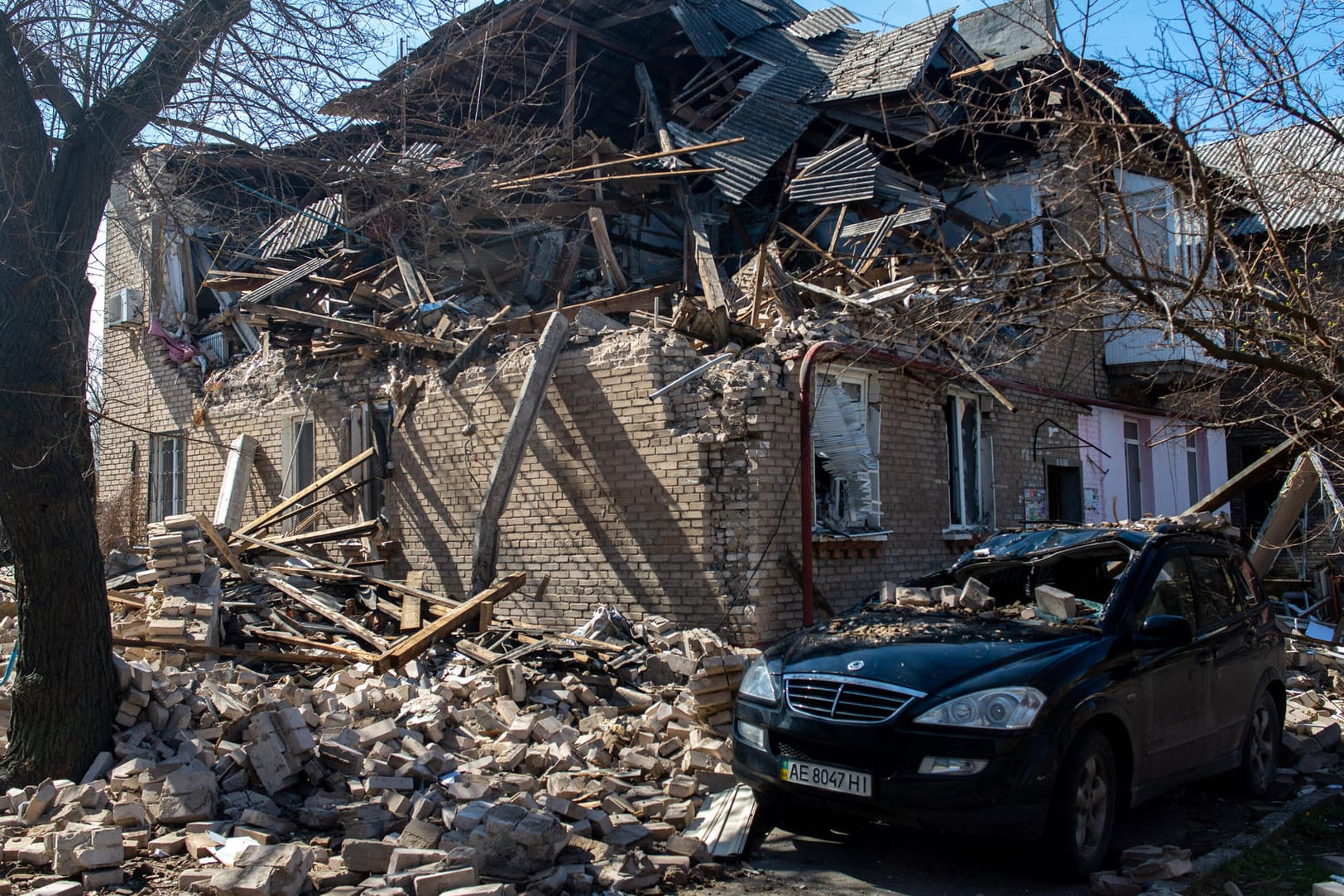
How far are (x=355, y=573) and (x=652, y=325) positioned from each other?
12.6 ft

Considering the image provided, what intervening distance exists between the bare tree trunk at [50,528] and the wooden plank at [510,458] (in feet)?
13.9

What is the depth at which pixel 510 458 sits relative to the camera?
976 cm

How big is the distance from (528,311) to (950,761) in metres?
8.65

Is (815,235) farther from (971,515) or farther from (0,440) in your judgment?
(0,440)

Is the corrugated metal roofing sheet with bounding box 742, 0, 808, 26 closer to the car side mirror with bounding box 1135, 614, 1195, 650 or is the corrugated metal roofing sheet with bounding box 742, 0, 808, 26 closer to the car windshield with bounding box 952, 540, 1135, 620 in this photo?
the car windshield with bounding box 952, 540, 1135, 620

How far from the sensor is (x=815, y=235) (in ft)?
44.5

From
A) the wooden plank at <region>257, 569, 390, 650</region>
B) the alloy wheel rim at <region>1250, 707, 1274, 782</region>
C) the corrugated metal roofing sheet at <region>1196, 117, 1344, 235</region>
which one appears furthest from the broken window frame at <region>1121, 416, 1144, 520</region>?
the wooden plank at <region>257, 569, 390, 650</region>

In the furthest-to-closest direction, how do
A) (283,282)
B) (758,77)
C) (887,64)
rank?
(758,77)
(283,282)
(887,64)

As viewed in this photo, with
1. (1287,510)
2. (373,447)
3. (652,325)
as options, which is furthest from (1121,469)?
(373,447)

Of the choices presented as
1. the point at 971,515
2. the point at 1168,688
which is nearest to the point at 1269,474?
the point at 971,515

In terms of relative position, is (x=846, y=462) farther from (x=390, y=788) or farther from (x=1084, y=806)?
(x=390, y=788)

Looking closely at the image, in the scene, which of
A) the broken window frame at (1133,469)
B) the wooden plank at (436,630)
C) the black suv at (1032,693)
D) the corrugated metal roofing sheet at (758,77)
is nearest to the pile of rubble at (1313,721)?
the black suv at (1032,693)

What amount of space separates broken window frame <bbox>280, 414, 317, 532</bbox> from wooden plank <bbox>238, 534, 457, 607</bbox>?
200cm

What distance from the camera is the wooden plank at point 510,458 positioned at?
962 centimetres
